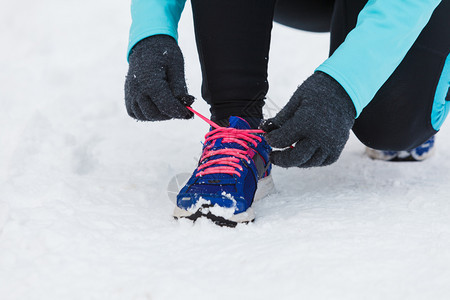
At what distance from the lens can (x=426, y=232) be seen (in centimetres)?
76

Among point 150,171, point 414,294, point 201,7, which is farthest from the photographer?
point 150,171

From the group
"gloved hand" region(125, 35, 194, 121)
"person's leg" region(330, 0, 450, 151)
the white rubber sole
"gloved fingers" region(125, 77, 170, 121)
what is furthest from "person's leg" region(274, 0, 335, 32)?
the white rubber sole

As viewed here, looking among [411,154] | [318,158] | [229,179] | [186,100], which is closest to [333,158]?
[318,158]

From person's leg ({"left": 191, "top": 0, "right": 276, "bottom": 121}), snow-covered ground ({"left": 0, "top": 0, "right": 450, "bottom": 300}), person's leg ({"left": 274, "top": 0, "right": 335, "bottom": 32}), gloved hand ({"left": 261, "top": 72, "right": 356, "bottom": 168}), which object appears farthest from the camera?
person's leg ({"left": 274, "top": 0, "right": 335, "bottom": 32})

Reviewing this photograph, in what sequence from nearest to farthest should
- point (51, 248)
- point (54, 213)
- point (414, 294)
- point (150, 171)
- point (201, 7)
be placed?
point (414, 294), point (51, 248), point (54, 213), point (201, 7), point (150, 171)

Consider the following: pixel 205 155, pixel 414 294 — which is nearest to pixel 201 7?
pixel 205 155

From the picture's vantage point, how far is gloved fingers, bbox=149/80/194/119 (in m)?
0.86

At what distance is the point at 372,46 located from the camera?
785mm

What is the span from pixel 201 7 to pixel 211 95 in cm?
19

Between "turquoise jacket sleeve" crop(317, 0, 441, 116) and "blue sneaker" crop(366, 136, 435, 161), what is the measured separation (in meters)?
0.58

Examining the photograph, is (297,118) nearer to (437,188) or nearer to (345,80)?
(345,80)

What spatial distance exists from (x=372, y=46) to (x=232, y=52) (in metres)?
0.30

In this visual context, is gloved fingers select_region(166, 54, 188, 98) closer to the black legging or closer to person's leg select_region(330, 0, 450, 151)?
the black legging

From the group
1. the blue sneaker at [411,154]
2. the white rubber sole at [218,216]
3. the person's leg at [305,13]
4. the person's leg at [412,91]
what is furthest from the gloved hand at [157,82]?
the blue sneaker at [411,154]
